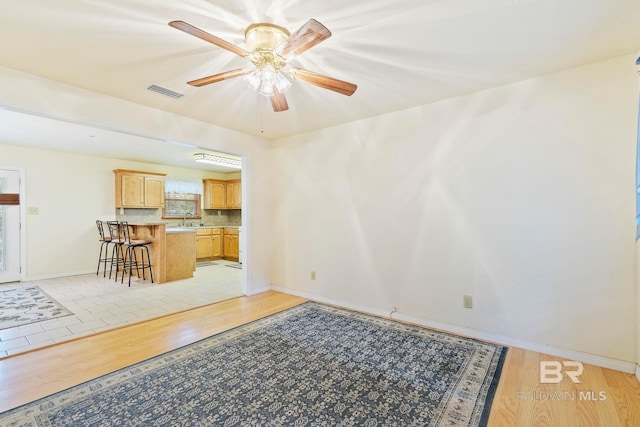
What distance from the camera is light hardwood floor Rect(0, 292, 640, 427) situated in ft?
5.98

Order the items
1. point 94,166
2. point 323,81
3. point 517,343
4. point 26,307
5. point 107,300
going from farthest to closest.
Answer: point 94,166, point 107,300, point 26,307, point 517,343, point 323,81

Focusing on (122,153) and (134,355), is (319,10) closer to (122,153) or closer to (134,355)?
(134,355)

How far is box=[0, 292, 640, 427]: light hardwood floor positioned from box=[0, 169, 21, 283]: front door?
157 inches

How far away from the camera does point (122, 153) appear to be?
19.3 feet

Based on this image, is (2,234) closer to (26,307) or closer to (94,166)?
(94,166)

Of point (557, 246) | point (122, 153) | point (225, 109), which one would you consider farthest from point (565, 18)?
point (122, 153)

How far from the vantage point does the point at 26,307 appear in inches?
152

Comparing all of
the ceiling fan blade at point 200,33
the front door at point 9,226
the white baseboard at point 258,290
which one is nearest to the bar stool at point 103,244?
the front door at point 9,226

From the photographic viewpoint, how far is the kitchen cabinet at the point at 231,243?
25.7 feet

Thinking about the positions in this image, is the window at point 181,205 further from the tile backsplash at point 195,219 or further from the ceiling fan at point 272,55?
the ceiling fan at point 272,55

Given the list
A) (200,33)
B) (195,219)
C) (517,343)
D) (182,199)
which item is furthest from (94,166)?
(517,343)

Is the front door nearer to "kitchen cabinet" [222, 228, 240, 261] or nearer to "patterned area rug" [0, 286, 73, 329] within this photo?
"patterned area rug" [0, 286, 73, 329]

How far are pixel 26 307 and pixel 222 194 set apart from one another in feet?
16.3

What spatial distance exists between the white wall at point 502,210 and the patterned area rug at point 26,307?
346 centimetres
